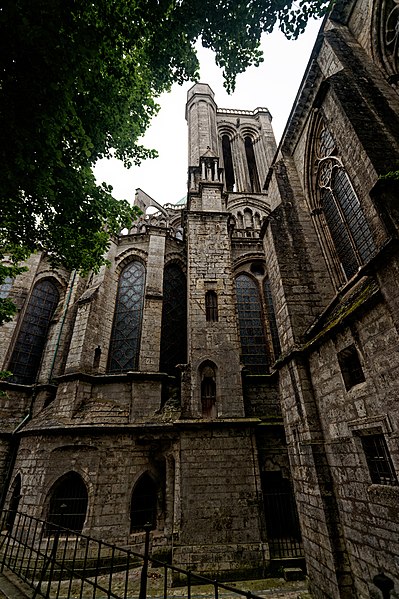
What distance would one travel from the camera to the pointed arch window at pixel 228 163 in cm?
2614

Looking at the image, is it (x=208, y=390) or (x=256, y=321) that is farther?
(x=256, y=321)

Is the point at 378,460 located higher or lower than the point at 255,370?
lower

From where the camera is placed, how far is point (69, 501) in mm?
8656

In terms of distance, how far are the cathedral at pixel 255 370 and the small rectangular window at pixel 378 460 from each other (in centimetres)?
3

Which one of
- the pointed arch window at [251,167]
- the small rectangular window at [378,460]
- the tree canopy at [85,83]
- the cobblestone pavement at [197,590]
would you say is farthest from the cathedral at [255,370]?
the pointed arch window at [251,167]

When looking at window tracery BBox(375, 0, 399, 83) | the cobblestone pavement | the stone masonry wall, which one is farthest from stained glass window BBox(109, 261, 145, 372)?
window tracery BBox(375, 0, 399, 83)

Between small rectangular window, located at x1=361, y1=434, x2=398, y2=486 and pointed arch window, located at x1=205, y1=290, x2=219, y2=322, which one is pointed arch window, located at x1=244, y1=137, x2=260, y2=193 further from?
small rectangular window, located at x1=361, y1=434, x2=398, y2=486

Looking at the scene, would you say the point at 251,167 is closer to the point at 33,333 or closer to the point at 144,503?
the point at 33,333

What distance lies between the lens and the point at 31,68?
4.95 m

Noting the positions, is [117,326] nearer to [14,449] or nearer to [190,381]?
[190,381]

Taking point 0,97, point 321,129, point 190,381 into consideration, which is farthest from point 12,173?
point 321,129

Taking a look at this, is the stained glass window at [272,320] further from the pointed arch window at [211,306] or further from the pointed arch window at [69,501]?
the pointed arch window at [69,501]

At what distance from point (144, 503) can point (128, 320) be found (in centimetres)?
683

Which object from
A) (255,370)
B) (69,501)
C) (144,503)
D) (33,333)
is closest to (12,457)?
(69,501)
